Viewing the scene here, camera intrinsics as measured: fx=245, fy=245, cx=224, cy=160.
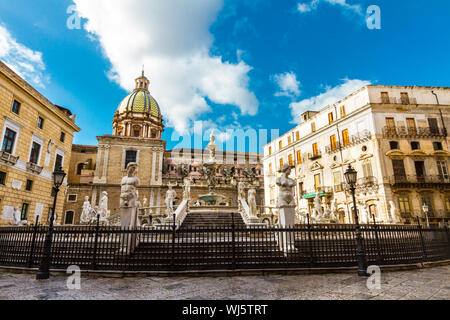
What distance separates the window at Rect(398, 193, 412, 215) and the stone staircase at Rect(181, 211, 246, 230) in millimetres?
16475

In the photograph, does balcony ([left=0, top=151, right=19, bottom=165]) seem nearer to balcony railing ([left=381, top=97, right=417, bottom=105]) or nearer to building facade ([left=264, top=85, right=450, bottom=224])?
building facade ([left=264, top=85, right=450, bottom=224])

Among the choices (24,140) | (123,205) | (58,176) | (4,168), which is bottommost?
(123,205)

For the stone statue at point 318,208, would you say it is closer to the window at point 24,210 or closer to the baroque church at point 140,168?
the baroque church at point 140,168

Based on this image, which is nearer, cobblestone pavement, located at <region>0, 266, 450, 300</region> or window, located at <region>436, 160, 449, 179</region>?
cobblestone pavement, located at <region>0, 266, 450, 300</region>

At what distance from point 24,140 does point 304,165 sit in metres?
29.6

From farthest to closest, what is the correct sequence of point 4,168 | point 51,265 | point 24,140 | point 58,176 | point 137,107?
point 137,107 → point 24,140 → point 4,168 → point 58,176 → point 51,265

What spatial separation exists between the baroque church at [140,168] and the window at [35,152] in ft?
31.2

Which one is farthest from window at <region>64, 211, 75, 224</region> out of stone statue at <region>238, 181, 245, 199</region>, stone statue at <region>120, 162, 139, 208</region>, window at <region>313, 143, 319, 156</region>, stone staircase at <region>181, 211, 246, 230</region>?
window at <region>313, 143, 319, 156</region>

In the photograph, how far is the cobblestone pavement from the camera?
14.7 feet

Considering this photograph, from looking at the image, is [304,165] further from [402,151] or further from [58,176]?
[58,176]

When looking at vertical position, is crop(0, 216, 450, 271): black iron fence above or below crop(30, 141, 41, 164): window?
below

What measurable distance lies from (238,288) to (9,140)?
20640 millimetres

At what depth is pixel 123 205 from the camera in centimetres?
801

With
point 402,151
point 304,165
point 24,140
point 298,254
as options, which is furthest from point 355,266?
point 304,165
